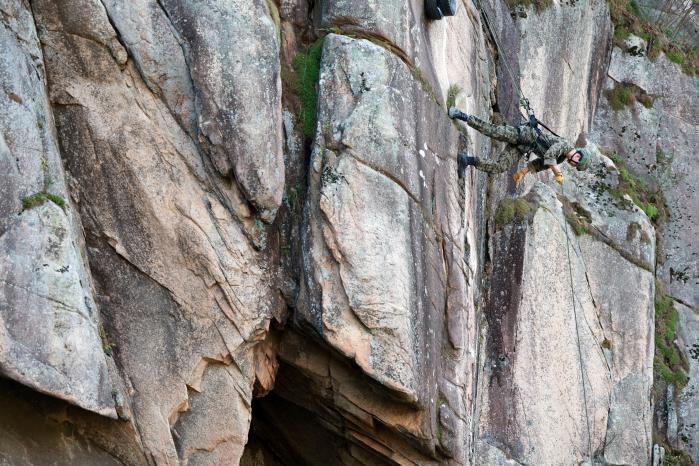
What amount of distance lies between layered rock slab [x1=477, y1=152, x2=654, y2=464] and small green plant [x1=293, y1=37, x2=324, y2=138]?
5663mm

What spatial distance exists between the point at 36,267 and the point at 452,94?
7355mm

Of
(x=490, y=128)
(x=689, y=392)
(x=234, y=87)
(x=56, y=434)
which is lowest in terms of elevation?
(x=689, y=392)

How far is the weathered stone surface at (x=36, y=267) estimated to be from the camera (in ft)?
38.4

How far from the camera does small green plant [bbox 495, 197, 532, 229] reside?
1927cm

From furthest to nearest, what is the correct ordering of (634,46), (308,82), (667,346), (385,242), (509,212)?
(634,46)
(667,346)
(509,212)
(308,82)
(385,242)

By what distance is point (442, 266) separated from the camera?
1543cm

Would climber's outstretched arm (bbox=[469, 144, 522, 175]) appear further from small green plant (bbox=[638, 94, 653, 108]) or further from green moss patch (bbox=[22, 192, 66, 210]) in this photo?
small green plant (bbox=[638, 94, 653, 108])

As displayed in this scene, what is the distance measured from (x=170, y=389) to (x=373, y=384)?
2.61 m

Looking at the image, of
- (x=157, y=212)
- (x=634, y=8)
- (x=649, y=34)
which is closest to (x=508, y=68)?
(x=649, y=34)

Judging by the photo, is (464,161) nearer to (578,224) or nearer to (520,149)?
(520,149)

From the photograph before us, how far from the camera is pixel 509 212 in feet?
63.3

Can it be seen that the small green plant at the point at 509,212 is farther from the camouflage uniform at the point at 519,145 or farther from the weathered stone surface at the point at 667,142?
the weathered stone surface at the point at 667,142

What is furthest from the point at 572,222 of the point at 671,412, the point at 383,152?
the point at 383,152

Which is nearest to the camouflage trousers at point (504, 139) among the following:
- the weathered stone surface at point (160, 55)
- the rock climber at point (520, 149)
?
the rock climber at point (520, 149)
